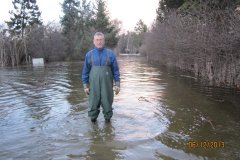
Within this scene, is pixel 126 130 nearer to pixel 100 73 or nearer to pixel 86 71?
pixel 100 73

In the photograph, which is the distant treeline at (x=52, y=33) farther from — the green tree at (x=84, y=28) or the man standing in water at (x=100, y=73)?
the man standing in water at (x=100, y=73)

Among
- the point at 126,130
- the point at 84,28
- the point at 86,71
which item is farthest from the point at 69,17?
the point at 126,130

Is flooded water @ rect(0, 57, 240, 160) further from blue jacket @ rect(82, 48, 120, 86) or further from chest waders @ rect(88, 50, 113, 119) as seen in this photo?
blue jacket @ rect(82, 48, 120, 86)

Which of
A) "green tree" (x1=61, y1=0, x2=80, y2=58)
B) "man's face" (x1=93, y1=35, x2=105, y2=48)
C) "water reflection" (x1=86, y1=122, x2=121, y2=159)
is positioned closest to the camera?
"water reflection" (x1=86, y1=122, x2=121, y2=159)

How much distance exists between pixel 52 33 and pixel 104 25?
34.8ft

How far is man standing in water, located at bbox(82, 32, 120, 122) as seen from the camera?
7.19m

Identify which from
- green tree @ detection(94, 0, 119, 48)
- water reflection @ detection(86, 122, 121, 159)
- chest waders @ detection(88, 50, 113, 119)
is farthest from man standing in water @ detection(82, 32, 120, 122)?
green tree @ detection(94, 0, 119, 48)

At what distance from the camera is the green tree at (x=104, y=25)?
59.7 meters

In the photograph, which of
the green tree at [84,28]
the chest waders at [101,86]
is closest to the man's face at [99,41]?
the chest waders at [101,86]

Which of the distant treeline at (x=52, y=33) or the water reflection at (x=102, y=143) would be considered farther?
the distant treeline at (x=52, y=33)
